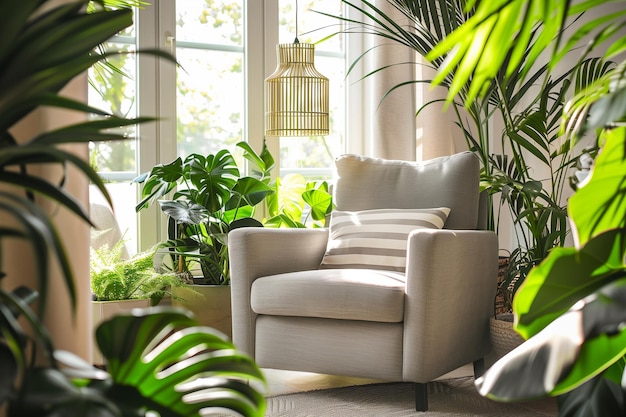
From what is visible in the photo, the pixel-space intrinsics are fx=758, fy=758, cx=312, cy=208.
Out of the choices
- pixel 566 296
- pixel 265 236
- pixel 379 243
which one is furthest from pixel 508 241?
pixel 566 296

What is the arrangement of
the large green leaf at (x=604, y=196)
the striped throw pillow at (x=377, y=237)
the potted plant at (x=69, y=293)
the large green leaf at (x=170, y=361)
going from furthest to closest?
the striped throw pillow at (x=377, y=237)
the large green leaf at (x=604, y=196)
the large green leaf at (x=170, y=361)
the potted plant at (x=69, y=293)

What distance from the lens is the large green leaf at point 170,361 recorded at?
29.2 inches

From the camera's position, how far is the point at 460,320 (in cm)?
269

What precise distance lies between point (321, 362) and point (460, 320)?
51cm

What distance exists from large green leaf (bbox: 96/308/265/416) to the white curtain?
139 inches

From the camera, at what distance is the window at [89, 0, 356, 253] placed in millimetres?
3883

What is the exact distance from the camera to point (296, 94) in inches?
144

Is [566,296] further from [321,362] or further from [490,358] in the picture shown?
[490,358]

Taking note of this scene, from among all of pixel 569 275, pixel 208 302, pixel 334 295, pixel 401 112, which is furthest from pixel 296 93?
pixel 569 275

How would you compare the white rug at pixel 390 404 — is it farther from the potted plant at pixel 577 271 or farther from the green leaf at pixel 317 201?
the potted plant at pixel 577 271

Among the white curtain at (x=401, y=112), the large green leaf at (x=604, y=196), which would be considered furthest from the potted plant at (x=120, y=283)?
the large green leaf at (x=604, y=196)

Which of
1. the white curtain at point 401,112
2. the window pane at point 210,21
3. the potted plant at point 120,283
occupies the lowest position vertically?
the potted plant at point 120,283

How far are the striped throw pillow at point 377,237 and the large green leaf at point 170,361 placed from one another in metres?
2.09

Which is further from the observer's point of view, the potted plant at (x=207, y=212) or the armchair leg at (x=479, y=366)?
the potted plant at (x=207, y=212)
